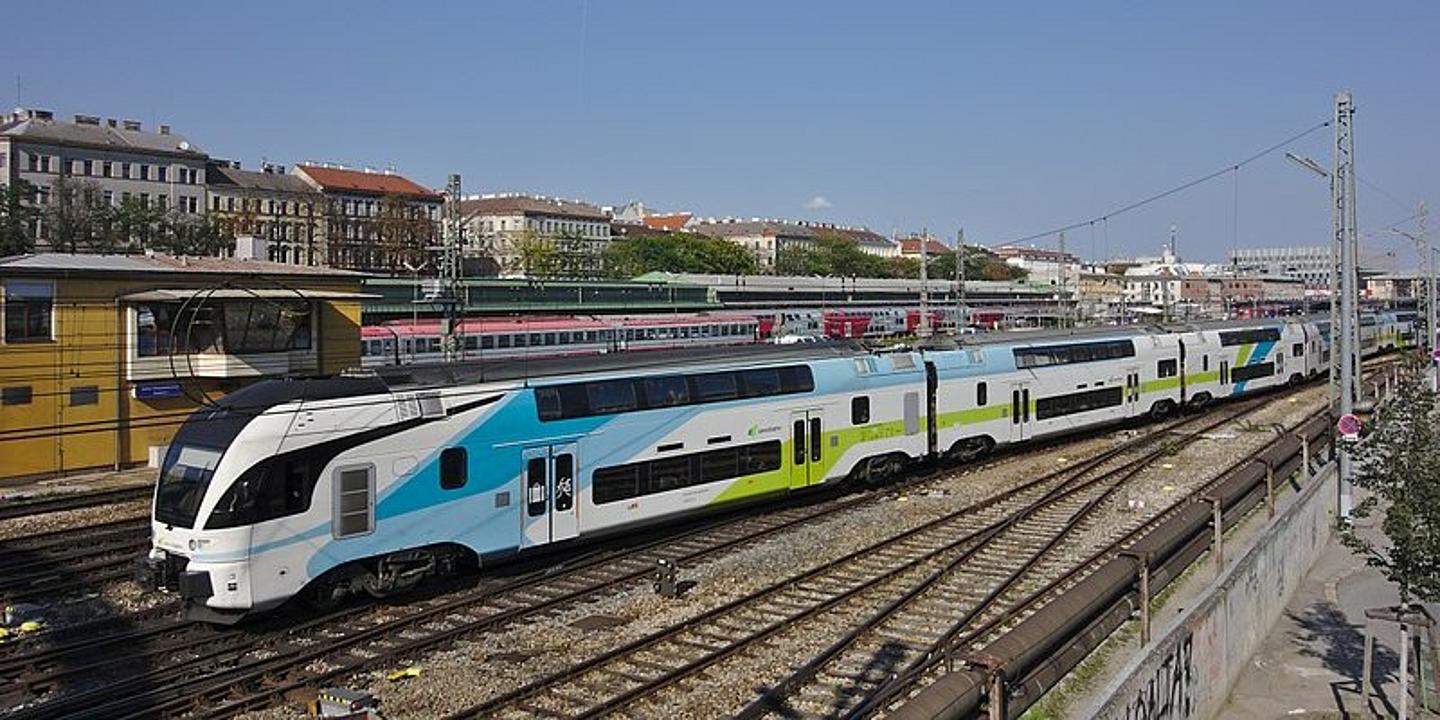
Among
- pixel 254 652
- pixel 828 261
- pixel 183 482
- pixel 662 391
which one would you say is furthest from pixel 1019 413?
pixel 828 261

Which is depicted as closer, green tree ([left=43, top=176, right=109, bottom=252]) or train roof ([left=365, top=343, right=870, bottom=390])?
train roof ([left=365, top=343, right=870, bottom=390])

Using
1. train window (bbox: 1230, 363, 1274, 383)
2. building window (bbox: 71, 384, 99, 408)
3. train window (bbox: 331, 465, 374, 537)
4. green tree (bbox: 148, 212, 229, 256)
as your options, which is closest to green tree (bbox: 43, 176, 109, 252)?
green tree (bbox: 148, 212, 229, 256)

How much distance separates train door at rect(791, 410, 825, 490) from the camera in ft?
72.9

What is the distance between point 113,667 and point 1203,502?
15.4 meters

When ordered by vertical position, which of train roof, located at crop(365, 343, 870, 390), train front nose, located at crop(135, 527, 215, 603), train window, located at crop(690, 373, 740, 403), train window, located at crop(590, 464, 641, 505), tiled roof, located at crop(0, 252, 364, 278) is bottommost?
train front nose, located at crop(135, 527, 215, 603)

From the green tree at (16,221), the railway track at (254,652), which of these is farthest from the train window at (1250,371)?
the green tree at (16,221)

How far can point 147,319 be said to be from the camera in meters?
30.6

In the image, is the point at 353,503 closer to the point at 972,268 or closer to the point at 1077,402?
Answer: the point at 1077,402

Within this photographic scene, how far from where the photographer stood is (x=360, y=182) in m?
126

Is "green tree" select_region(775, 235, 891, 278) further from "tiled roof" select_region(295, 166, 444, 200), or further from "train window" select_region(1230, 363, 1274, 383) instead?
"train window" select_region(1230, 363, 1274, 383)

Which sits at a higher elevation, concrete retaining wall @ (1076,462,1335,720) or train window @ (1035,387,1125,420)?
train window @ (1035,387,1125,420)

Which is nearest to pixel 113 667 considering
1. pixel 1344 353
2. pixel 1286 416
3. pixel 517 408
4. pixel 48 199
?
pixel 517 408

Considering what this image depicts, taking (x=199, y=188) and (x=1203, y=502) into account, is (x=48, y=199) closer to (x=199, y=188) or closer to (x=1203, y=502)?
(x=199, y=188)

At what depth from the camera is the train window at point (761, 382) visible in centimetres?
2112
